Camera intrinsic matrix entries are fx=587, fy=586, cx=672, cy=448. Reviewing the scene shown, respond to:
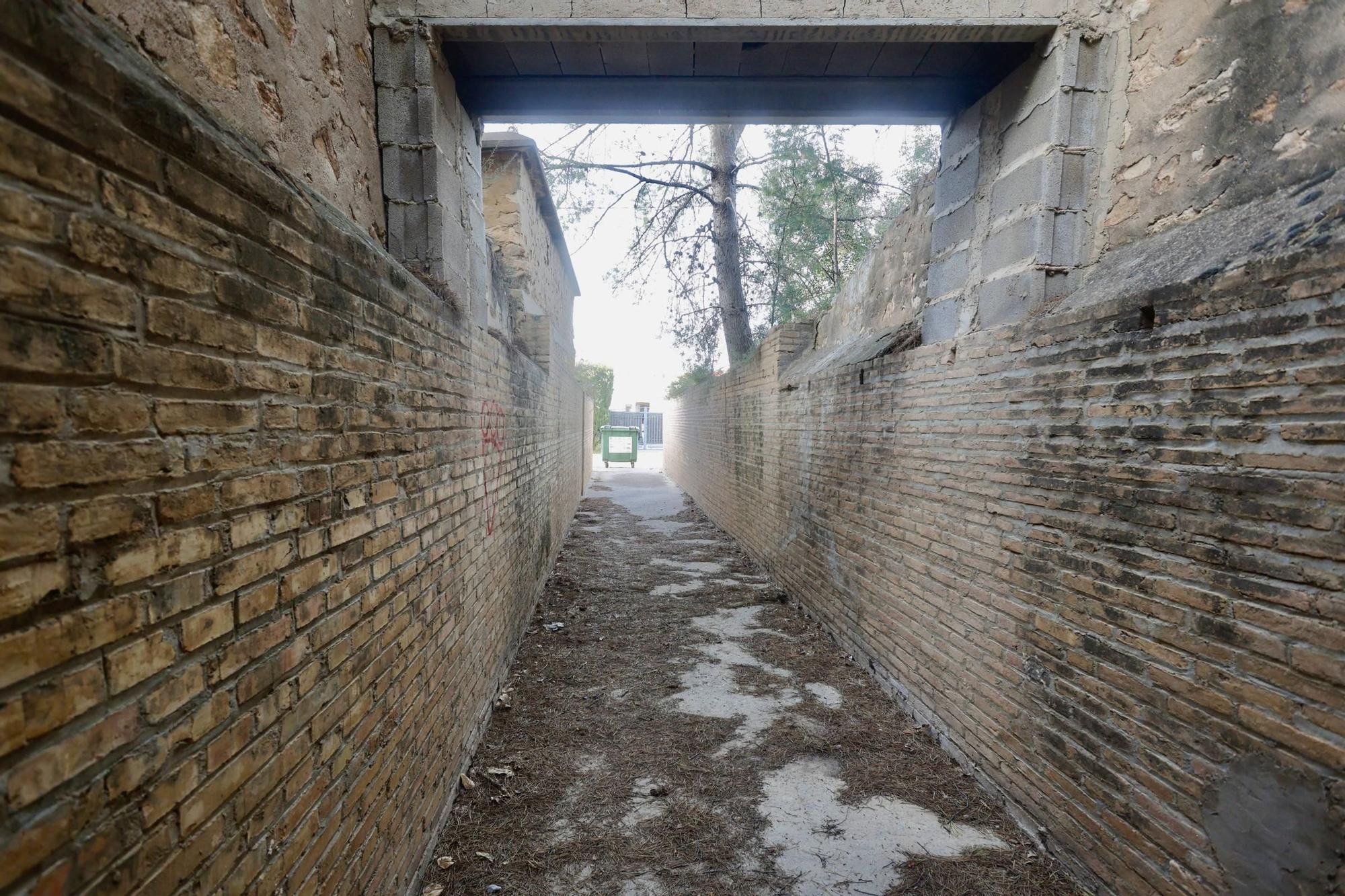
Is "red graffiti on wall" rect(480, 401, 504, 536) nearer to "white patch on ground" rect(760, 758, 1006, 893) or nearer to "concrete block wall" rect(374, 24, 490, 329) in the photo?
"concrete block wall" rect(374, 24, 490, 329)

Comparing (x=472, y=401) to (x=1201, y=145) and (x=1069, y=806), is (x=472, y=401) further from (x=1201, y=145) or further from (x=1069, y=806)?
(x=1201, y=145)

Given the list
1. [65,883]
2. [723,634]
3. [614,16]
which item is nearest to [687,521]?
[723,634]

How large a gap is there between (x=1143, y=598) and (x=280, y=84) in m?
3.76

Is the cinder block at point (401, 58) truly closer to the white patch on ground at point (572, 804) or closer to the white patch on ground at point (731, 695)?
the white patch on ground at point (572, 804)

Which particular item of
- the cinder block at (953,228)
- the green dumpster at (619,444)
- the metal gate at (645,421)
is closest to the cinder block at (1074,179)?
the cinder block at (953,228)

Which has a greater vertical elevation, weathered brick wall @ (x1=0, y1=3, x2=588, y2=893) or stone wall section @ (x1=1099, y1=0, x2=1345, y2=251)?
stone wall section @ (x1=1099, y1=0, x2=1345, y2=251)

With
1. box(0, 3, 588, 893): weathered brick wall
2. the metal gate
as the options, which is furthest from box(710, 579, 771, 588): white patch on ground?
the metal gate

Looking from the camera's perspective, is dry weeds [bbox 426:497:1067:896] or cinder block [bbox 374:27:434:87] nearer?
dry weeds [bbox 426:497:1067:896]

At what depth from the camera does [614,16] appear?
9.90 ft

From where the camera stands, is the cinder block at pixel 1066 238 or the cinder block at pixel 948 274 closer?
the cinder block at pixel 1066 238

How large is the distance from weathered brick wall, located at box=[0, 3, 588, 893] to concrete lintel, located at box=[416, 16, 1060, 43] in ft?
6.06

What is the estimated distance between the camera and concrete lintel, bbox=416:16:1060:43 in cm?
300

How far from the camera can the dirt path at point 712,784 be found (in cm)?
244

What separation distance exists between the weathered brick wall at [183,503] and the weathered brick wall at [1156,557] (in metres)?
2.66
